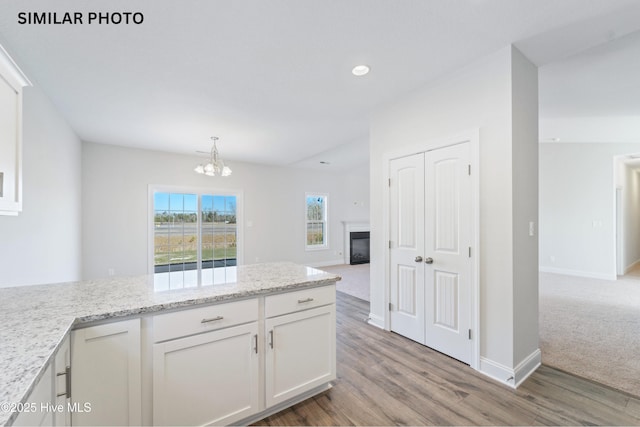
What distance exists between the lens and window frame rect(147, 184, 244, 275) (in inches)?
212

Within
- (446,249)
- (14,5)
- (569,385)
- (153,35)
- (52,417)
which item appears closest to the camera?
(52,417)

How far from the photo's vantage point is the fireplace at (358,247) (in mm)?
7906

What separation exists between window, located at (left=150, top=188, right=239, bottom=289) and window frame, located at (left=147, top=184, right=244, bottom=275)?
2 cm

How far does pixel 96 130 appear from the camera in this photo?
416 centimetres

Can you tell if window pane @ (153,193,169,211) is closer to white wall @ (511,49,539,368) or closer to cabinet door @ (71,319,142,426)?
cabinet door @ (71,319,142,426)

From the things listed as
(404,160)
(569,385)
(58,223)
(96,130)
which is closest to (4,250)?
(58,223)

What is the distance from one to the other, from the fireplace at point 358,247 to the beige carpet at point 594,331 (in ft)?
13.6

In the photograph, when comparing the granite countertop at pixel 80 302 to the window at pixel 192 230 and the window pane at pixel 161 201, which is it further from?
the window pane at pixel 161 201

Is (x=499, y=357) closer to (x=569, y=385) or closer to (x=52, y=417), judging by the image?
(x=569, y=385)

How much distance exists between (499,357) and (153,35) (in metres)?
3.58

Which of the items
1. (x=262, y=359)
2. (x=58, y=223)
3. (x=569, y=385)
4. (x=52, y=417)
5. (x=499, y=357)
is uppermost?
(x=58, y=223)

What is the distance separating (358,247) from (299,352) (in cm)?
628

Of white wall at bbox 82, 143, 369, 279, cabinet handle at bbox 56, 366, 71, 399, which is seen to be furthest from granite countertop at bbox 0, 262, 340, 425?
white wall at bbox 82, 143, 369, 279

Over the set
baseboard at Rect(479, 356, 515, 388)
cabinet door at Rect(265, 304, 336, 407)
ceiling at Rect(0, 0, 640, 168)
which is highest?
ceiling at Rect(0, 0, 640, 168)
